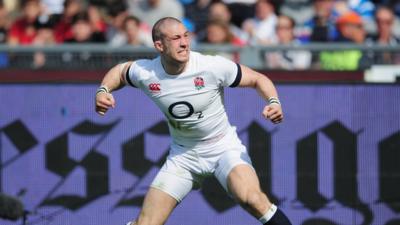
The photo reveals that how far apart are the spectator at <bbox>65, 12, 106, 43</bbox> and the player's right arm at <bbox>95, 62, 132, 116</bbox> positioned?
13.9 feet

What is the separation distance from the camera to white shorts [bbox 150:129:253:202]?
9335 millimetres

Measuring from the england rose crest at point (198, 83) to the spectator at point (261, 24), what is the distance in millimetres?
4917

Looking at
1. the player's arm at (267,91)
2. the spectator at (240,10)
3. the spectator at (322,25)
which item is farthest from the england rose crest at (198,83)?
the spectator at (240,10)

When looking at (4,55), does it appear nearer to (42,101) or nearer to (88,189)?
(42,101)

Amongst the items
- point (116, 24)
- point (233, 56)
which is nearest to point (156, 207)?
point (233, 56)

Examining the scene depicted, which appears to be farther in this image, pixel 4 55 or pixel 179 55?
pixel 4 55

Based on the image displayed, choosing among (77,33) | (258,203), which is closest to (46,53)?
(77,33)

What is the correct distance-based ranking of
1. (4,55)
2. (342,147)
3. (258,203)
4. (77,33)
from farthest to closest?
(77,33)
(4,55)
(342,147)
(258,203)

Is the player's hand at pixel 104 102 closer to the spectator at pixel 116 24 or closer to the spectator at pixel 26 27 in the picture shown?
the spectator at pixel 116 24

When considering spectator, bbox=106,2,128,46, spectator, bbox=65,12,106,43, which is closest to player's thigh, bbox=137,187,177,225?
spectator, bbox=106,2,128,46

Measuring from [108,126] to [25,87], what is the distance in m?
1.03

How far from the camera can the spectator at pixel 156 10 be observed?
14.4 meters

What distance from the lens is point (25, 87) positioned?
39.0 ft

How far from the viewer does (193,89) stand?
928 cm
